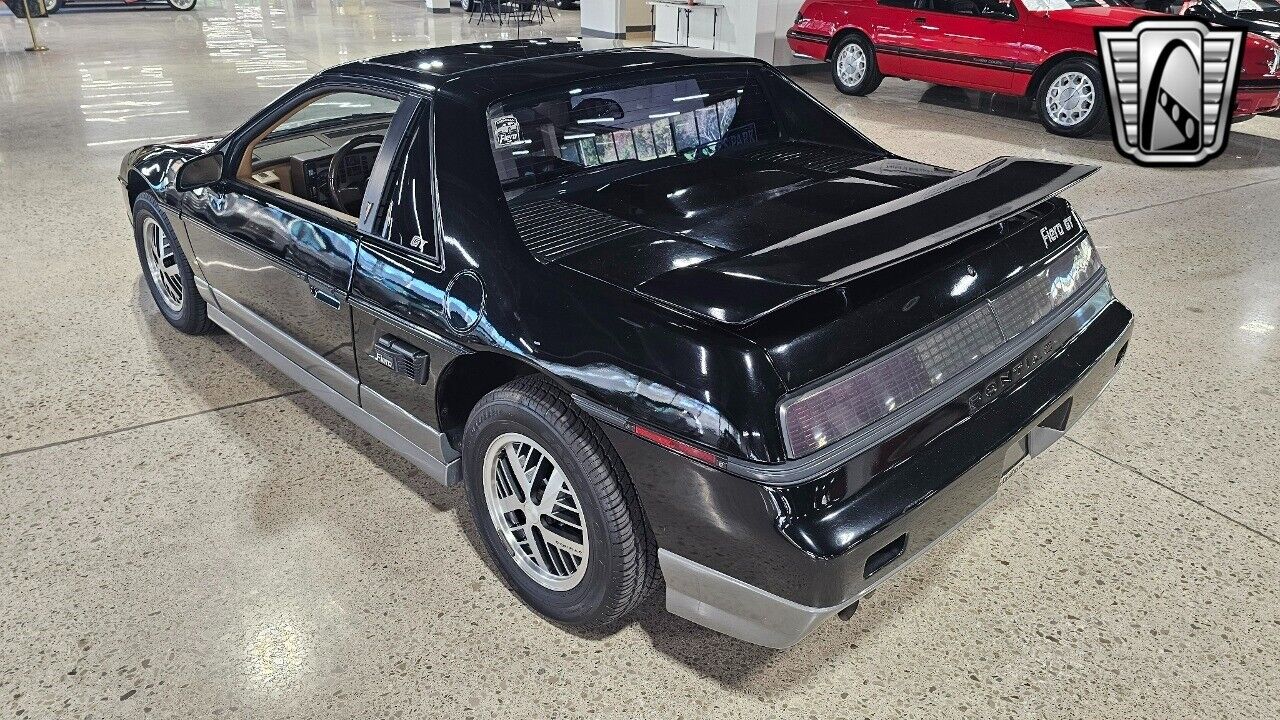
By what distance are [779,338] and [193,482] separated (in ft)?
7.27

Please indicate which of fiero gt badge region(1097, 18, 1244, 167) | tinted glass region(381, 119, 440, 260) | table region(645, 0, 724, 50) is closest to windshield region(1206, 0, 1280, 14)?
fiero gt badge region(1097, 18, 1244, 167)

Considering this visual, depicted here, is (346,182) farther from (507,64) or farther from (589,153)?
(589,153)

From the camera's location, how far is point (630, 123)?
2.83 metres

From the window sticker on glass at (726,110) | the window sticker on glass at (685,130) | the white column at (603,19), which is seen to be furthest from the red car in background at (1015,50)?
the window sticker on glass at (685,130)

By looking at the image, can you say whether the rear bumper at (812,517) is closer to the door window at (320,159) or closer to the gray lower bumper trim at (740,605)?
the gray lower bumper trim at (740,605)

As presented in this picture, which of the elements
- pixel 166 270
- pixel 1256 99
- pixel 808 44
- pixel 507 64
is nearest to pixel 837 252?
pixel 507 64

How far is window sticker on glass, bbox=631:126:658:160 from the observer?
2.85 m

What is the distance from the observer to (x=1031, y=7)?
331 inches

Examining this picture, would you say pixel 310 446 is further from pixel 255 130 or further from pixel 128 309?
pixel 128 309

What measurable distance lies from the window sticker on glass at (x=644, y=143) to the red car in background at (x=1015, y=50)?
22.5 ft

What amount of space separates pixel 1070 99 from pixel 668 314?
7.84 metres

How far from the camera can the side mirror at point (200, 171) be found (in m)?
3.13

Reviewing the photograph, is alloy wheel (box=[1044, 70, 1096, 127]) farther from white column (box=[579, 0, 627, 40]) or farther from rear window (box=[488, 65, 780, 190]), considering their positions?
white column (box=[579, 0, 627, 40])

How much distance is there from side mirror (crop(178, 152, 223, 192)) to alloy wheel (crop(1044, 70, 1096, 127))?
770cm
